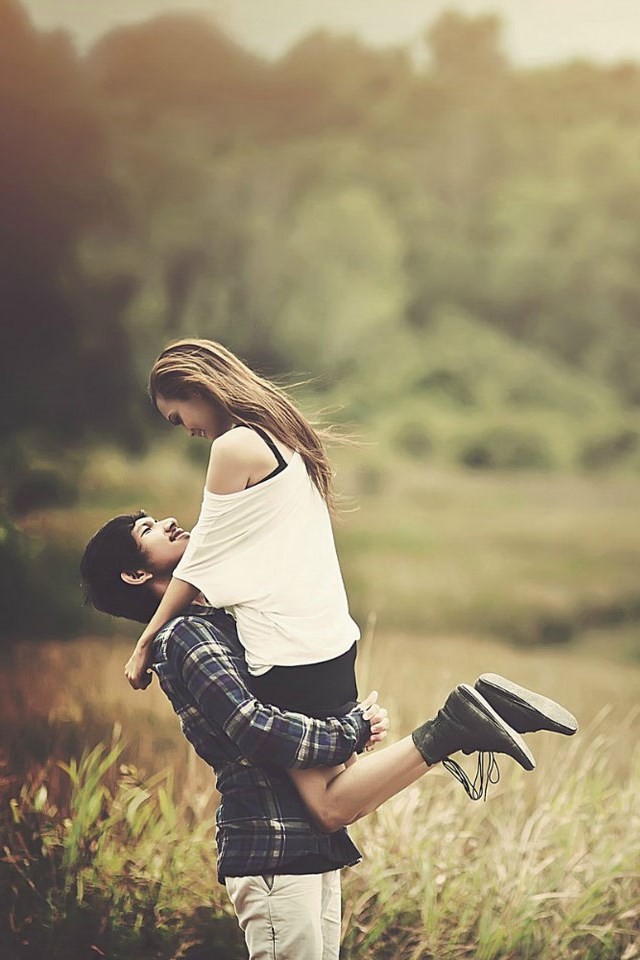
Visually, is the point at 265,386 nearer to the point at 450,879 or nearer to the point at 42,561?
the point at 42,561

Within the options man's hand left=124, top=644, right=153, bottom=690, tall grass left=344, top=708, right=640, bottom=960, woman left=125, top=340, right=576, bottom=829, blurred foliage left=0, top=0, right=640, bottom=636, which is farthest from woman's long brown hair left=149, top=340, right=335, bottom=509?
tall grass left=344, top=708, right=640, bottom=960

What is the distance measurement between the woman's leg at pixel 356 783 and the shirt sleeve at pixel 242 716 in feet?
0.18

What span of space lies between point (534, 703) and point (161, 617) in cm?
87

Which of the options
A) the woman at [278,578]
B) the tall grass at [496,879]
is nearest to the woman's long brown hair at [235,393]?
the woman at [278,578]

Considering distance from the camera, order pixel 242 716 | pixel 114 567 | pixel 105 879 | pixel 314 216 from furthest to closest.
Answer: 1. pixel 314 216
2. pixel 105 879
3. pixel 114 567
4. pixel 242 716

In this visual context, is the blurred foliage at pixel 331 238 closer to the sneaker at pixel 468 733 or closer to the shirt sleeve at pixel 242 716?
the shirt sleeve at pixel 242 716

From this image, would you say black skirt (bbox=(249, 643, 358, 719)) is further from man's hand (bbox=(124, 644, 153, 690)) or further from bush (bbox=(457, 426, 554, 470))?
bush (bbox=(457, 426, 554, 470))

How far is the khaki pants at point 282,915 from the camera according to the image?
8.23 ft

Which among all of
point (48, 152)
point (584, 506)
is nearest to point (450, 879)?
point (584, 506)

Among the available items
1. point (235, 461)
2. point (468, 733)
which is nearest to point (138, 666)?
point (235, 461)

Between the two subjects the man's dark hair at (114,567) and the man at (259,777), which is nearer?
the man at (259,777)

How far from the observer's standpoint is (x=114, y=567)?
269 centimetres

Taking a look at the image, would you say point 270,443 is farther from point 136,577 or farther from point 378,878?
point 378,878

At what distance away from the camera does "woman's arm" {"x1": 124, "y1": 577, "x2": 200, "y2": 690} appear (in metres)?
2.60
